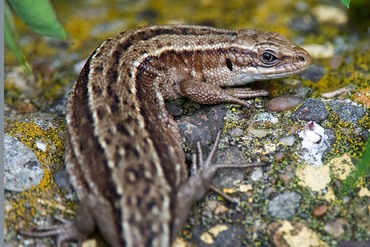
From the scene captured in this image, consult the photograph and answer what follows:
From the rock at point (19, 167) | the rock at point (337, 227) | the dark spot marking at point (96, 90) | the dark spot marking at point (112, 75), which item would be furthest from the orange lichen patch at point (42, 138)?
the rock at point (337, 227)

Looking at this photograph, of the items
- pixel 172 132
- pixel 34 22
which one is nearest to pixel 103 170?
pixel 172 132

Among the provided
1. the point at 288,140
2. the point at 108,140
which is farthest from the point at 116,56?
the point at 288,140

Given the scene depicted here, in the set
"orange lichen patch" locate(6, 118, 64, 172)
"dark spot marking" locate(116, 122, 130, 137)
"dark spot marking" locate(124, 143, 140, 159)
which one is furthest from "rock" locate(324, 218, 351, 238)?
"orange lichen patch" locate(6, 118, 64, 172)

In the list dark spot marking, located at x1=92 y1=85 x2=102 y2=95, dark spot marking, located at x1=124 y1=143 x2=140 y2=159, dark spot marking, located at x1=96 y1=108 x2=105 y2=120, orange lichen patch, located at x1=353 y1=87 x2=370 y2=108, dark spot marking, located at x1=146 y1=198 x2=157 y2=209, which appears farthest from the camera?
orange lichen patch, located at x1=353 y1=87 x2=370 y2=108

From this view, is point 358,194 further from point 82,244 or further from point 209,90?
point 82,244

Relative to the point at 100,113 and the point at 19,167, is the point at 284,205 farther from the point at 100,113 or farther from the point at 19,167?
the point at 19,167

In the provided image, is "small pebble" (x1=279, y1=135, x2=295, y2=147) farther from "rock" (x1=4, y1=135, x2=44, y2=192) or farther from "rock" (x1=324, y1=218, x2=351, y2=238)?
"rock" (x1=4, y1=135, x2=44, y2=192)

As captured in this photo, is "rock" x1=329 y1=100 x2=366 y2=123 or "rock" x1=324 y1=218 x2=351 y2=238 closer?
"rock" x1=324 y1=218 x2=351 y2=238
